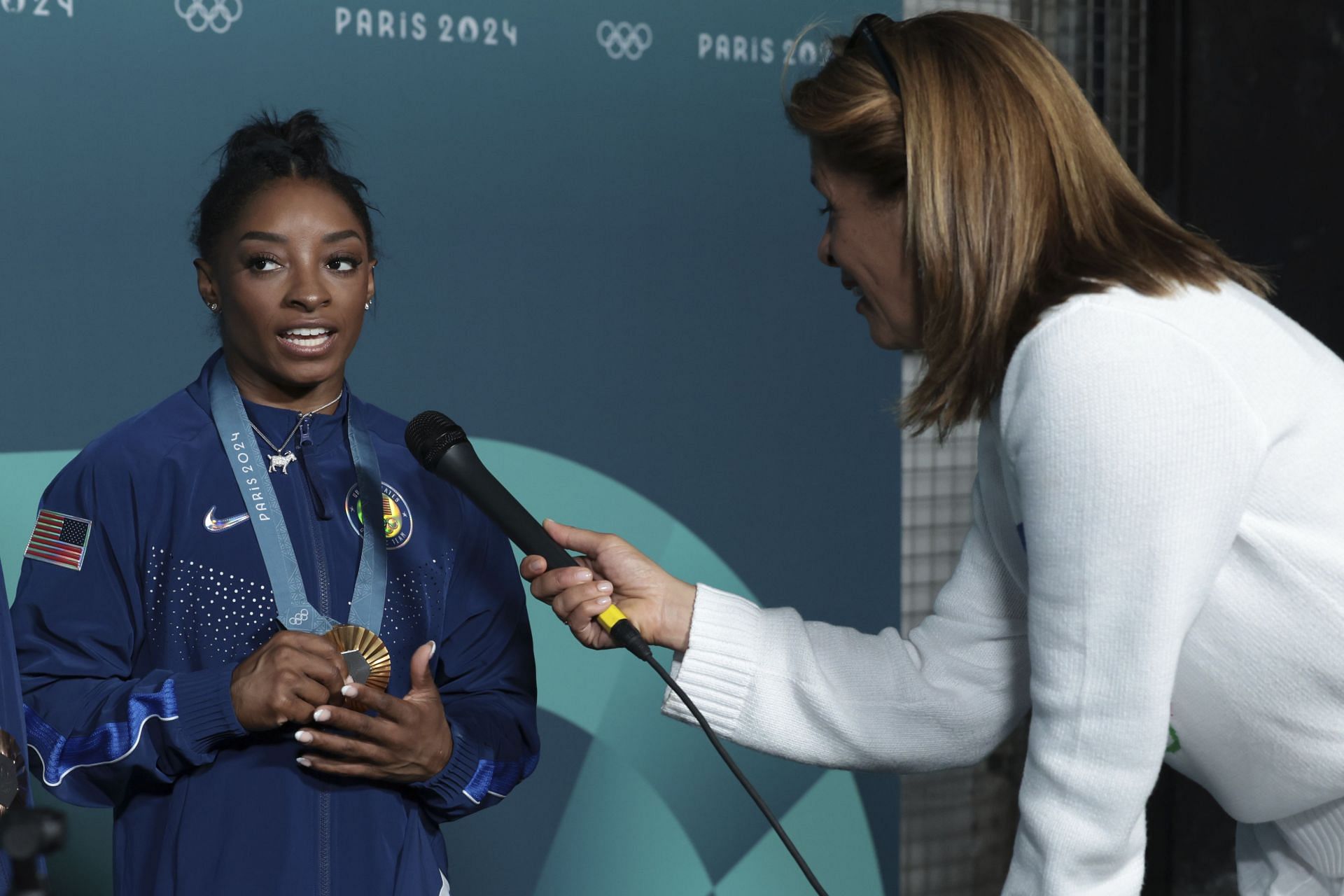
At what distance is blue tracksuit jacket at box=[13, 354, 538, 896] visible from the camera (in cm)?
140

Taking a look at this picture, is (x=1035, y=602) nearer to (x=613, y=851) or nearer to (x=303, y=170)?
(x=303, y=170)

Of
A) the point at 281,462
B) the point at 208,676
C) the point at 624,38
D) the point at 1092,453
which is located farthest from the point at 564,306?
the point at 1092,453

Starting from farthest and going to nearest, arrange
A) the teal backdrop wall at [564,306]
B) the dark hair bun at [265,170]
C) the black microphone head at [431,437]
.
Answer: the teal backdrop wall at [564,306], the dark hair bun at [265,170], the black microphone head at [431,437]

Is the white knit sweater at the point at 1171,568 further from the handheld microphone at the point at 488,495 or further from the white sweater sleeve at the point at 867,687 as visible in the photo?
the handheld microphone at the point at 488,495

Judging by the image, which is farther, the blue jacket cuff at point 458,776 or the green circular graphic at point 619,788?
the green circular graphic at point 619,788

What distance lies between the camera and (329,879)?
1.46 m

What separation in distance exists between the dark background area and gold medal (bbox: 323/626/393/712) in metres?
1.97

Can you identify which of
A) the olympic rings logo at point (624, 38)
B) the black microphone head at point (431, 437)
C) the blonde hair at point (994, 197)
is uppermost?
the olympic rings logo at point (624, 38)

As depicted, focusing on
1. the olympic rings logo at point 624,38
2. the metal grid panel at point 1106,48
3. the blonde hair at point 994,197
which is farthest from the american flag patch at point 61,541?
the metal grid panel at point 1106,48

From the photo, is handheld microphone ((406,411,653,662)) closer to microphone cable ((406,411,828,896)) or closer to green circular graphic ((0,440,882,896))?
microphone cable ((406,411,828,896))

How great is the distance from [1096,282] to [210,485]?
1029mm

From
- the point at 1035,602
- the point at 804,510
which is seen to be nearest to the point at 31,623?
the point at 1035,602

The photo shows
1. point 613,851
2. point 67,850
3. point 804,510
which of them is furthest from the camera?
point 804,510

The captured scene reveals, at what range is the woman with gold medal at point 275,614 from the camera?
1397 millimetres
